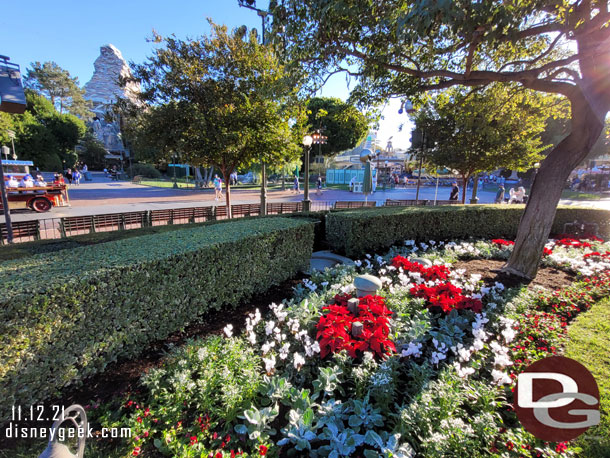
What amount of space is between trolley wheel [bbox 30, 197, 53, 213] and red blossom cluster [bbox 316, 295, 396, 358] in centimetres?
1717

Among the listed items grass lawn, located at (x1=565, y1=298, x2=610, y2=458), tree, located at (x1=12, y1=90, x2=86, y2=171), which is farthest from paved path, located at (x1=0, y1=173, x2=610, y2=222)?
tree, located at (x1=12, y1=90, x2=86, y2=171)

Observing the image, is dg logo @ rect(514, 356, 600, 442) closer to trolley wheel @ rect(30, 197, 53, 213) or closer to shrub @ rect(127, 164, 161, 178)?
trolley wheel @ rect(30, 197, 53, 213)

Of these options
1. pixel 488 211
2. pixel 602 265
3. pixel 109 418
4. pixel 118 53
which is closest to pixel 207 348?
pixel 109 418

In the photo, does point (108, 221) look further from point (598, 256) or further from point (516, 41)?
point (598, 256)

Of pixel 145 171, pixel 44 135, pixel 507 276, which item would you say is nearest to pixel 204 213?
pixel 507 276

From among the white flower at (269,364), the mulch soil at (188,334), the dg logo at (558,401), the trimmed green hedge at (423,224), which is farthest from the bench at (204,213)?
the dg logo at (558,401)

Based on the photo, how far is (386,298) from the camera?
425 centimetres

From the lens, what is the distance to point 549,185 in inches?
205

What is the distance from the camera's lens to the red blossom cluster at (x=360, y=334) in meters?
2.99

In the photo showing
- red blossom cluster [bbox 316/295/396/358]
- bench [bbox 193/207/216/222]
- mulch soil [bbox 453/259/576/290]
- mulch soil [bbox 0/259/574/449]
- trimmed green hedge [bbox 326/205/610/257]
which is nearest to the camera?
mulch soil [bbox 0/259/574/449]

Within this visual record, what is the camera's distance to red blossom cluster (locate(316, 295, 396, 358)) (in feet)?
9.80

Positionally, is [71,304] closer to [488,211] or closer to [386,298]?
[386,298]

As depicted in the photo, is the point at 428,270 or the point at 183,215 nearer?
the point at 428,270

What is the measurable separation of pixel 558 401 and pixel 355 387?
169 centimetres
